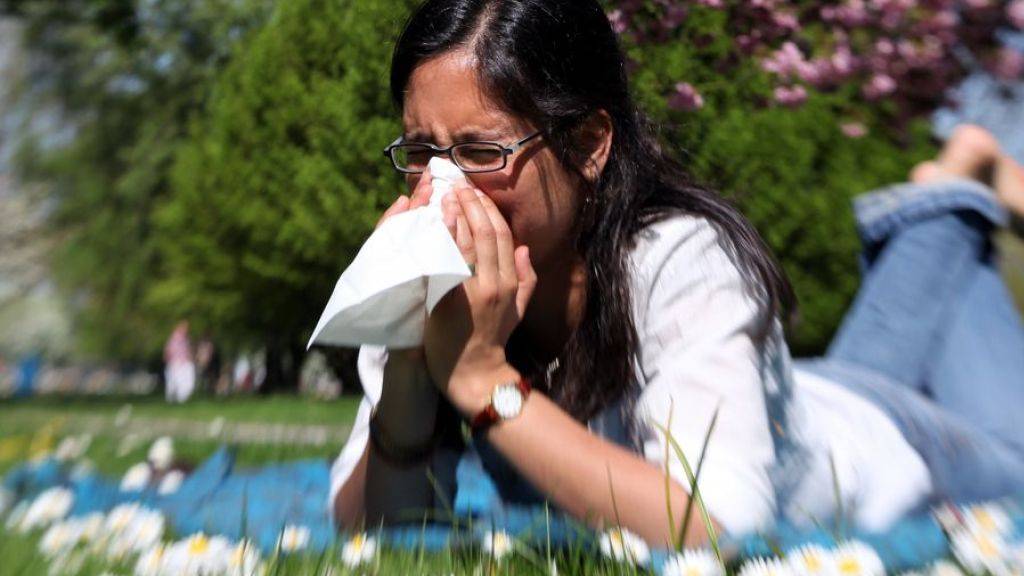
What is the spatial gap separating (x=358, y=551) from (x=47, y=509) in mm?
911

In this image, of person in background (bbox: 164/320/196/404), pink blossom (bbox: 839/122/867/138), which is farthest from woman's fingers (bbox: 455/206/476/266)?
person in background (bbox: 164/320/196/404)

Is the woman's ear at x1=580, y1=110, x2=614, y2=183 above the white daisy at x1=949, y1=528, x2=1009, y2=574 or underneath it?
above

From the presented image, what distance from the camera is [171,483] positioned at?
8.73 ft

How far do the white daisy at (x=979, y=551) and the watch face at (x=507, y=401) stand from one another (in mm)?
638

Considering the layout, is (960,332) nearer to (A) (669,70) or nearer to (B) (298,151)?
(A) (669,70)

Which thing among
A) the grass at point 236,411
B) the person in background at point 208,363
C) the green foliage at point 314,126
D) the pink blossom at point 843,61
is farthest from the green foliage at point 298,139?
the person in background at point 208,363

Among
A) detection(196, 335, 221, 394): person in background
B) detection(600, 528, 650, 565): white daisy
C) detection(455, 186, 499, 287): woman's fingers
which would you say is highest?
detection(455, 186, 499, 287): woman's fingers

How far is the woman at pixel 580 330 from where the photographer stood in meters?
1.53

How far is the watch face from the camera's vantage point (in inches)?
60.9

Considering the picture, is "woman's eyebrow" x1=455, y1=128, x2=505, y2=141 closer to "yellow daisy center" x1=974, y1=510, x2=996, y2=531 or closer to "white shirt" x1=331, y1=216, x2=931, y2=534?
"white shirt" x1=331, y1=216, x2=931, y2=534

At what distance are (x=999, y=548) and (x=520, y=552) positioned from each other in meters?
0.64

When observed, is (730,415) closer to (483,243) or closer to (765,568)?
(765,568)

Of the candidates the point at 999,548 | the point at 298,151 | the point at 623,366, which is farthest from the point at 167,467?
the point at 999,548

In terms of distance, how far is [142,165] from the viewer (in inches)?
673
